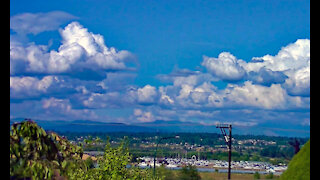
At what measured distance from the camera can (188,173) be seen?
36781 millimetres

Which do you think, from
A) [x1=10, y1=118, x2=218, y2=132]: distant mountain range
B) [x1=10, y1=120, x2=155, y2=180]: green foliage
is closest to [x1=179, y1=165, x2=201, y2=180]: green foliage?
[x1=10, y1=118, x2=218, y2=132]: distant mountain range

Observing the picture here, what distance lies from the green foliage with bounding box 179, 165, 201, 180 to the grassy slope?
83.8 ft

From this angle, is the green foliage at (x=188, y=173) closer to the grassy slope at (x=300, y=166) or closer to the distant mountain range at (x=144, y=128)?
the distant mountain range at (x=144, y=128)

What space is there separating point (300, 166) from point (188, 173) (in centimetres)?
2750

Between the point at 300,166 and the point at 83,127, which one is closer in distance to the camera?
the point at 300,166

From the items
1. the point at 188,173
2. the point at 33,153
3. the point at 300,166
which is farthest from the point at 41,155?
Answer: the point at 188,173

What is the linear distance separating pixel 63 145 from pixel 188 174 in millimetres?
26341

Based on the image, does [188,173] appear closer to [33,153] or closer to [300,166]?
[300,166]

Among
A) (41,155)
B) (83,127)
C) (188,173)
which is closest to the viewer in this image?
(41,155)

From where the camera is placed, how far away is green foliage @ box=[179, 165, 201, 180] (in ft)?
118

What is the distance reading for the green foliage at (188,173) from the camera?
35.8 meters

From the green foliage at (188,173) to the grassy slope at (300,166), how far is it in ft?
83.8

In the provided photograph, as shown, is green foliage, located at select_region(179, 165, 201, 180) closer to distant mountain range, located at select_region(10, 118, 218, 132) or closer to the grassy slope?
distant mountain range, located at select_region(10, 118, 218, 132)
